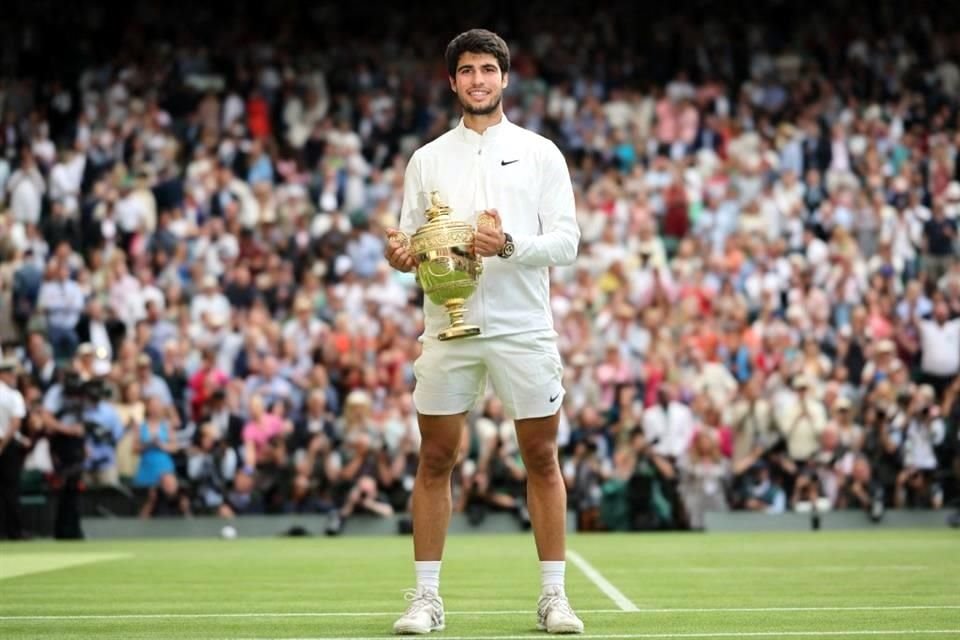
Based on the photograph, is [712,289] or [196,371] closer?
[196,371]

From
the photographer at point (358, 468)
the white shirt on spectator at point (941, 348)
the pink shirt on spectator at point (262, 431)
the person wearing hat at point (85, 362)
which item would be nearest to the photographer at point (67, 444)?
the person wearing hat at point (85, 362)

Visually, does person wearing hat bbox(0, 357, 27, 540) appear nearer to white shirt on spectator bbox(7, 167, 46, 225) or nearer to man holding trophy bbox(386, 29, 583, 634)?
white shirt on spectator bbox(7, 167, 46, 225)

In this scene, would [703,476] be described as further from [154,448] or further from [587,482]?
[154,448]

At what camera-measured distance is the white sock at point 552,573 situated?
26.3 ft

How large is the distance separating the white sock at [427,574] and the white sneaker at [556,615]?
47 cm

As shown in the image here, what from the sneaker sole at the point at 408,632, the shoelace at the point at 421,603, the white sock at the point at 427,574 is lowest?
the sneaker sole at the point at 408,632

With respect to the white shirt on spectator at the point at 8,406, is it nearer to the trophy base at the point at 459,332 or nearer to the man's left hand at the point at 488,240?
the trophy base at the point at 459,332

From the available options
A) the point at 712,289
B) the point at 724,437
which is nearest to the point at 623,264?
the point at 712,289

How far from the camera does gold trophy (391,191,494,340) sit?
7793 mm

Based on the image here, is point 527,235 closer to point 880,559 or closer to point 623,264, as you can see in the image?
point 880,559

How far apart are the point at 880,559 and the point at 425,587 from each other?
6810 mm

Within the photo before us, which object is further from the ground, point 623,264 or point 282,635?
point 623,264

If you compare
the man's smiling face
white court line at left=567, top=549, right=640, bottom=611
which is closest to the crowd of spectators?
white court line at left=567, top=549, right=640, bottom=611

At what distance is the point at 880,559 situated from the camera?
1407 cm
